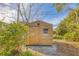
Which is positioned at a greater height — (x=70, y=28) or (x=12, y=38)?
(x=70, y=28)

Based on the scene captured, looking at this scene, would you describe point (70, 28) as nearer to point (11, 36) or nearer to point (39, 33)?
point (39, 33)

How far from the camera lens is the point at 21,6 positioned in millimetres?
1884

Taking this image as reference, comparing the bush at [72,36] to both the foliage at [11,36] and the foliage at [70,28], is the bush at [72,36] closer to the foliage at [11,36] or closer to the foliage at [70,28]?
the foliage at [70,28]

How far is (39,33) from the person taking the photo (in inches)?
A: 74.2

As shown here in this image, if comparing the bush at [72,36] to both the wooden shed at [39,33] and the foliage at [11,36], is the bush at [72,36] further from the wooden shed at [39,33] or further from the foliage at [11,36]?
the foliage at [11,36]

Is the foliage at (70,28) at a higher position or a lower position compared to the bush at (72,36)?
higher

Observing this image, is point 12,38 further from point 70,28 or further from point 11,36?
point 70,28

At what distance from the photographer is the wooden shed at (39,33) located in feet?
6.12

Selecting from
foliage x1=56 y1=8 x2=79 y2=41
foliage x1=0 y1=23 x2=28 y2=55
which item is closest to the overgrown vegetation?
foliage x1=0 y1=23 x2=28 y2=55

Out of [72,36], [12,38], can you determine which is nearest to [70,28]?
[72,36]

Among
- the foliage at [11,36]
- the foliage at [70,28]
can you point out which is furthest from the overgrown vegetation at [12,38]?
the foliage at [70,28]

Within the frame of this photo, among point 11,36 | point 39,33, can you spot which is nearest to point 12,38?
point 11,36

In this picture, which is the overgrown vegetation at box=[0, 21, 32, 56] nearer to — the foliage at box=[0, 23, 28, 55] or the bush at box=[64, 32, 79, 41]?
the foliage at box=[0, 23, 28, 55]

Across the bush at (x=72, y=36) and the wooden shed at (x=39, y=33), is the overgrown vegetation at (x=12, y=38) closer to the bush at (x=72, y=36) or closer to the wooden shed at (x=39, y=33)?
the wooden shed at (x=39, y=33)
